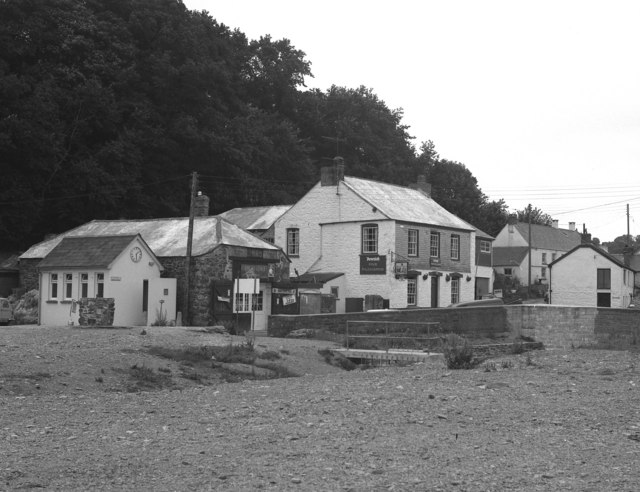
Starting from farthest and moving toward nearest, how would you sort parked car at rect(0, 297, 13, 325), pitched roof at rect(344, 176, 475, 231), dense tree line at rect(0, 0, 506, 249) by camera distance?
dense tree line at rect(0, 0, 506, 249) < pitched roof at rect(344, 176, 475, 231) < parked car at rect(0, 297, 13, 325)

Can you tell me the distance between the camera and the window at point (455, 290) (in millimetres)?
53809

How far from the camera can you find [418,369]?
24906mm

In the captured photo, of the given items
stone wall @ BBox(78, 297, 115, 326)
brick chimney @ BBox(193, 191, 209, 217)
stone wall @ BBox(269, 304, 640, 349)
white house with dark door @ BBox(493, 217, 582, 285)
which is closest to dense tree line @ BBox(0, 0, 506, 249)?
brick chimney @ BBox(193, 191, 209, 217)

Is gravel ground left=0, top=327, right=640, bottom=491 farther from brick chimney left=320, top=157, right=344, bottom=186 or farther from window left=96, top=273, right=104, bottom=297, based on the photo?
brick chimney left=320, top=157, right=344, bottom=186

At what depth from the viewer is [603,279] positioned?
57.5 m

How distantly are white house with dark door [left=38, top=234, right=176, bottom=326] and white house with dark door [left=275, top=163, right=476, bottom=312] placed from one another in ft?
37.2

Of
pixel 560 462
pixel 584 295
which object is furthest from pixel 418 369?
pixel 584 295

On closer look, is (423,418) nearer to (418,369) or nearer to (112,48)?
(418,369)

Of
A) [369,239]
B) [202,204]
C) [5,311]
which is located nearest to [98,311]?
[5,311]

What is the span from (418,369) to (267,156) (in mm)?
43935

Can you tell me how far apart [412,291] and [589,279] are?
573 inches

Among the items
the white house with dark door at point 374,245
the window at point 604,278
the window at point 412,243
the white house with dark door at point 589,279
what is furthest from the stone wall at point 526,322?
the window at point 604,278

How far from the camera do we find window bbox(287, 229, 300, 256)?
174 feet

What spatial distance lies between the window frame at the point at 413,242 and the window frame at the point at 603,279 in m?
14.4
